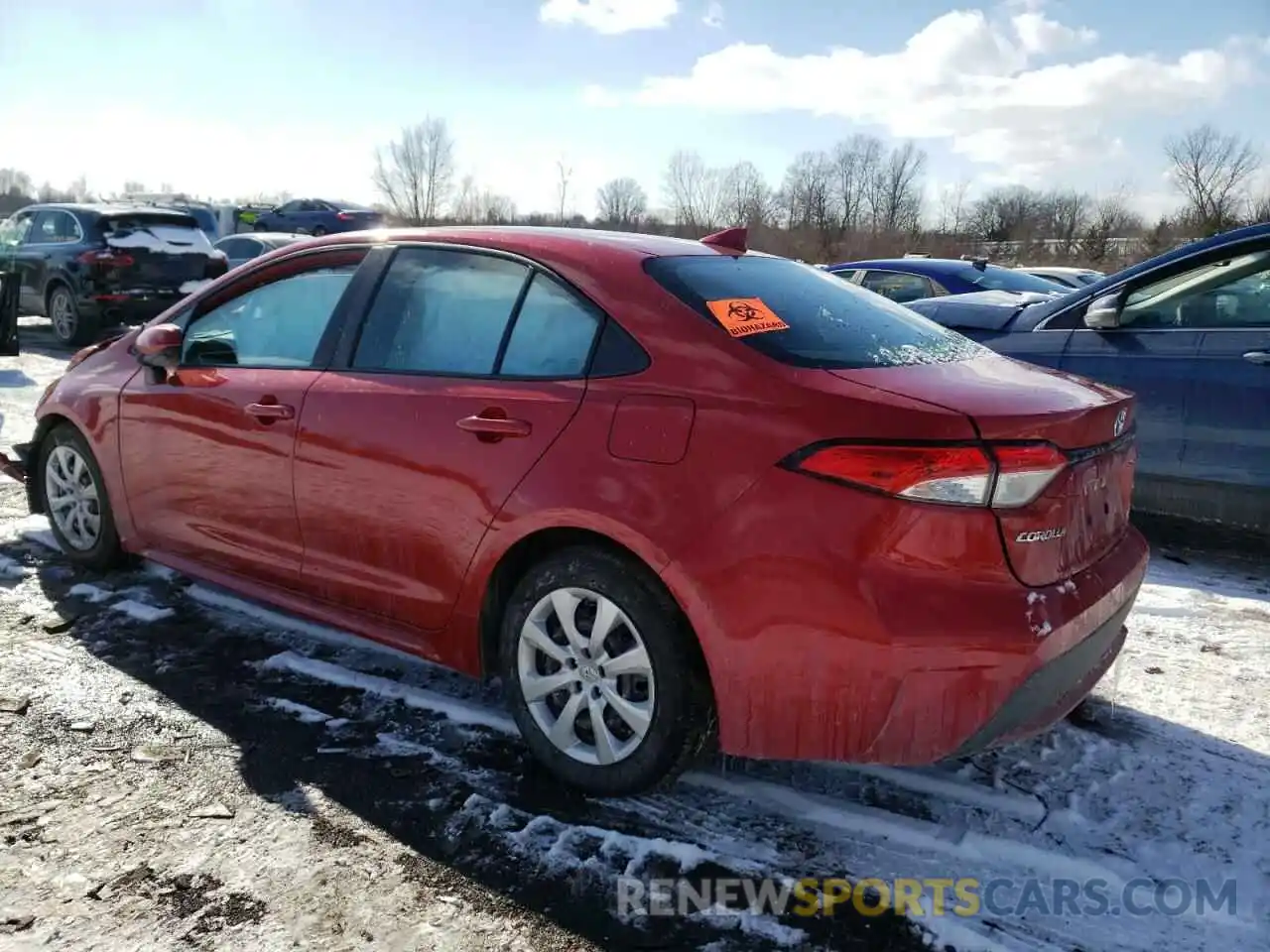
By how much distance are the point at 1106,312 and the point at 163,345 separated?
439 cm

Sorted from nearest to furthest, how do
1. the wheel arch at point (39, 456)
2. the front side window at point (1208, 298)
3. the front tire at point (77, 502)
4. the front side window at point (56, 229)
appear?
1. the front tire at point (77, 502)
2. the wheel arch at point (39, 456)
3. the front side window at point (1208, 298)
4. the front side window at point (56, 229)

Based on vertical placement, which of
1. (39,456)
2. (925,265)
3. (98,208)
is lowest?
(39,456)

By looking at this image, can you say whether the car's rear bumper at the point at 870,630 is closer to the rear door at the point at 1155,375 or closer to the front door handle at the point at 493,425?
the front door handle at the point at 493,425

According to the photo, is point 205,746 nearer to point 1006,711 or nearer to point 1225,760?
point 1006,711

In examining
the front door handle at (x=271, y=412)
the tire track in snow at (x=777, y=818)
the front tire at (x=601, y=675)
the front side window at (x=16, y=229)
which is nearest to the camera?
the tire track in snow at (x=777, y=818)

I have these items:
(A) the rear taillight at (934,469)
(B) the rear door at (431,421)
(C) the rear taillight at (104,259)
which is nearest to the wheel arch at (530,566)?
(B) the rear door at (431,421)

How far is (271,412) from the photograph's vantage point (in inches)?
135

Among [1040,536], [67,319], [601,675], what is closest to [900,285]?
[1040,536]

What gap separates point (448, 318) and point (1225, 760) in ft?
9.06

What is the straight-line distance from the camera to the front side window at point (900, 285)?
9711 mm

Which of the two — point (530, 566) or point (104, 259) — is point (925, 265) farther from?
point (104, 259)

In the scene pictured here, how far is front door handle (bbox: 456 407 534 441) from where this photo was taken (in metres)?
2.79

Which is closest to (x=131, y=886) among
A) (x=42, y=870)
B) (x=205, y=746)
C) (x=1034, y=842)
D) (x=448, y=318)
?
(x=42, y=870)

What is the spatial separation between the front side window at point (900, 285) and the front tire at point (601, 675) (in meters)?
7.49
